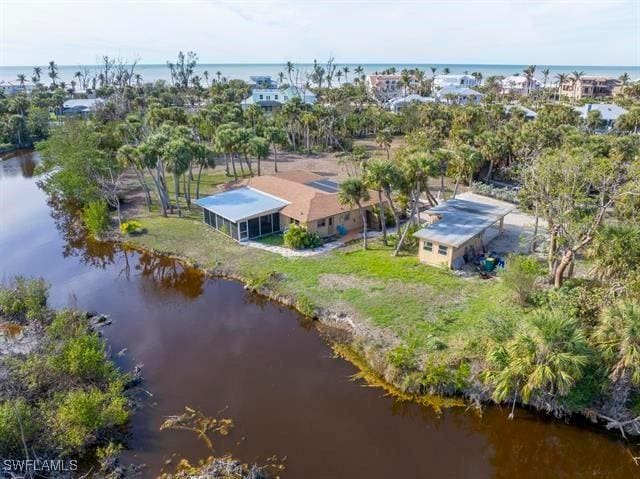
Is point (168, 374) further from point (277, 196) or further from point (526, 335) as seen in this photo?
point (277, 196)

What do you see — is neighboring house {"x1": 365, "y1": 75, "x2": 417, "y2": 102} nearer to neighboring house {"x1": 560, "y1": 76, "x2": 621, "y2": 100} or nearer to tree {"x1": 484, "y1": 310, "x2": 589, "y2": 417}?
neighboring house {"x1": 560, "y1": 76, "x2": 621, "y2": 100}

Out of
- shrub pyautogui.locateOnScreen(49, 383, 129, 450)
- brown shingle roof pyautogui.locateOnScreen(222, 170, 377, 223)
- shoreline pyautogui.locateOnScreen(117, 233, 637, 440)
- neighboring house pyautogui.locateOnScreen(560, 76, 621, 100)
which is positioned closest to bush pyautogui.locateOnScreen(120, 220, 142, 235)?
brown shingle roof pyautogui.locateOnScreen(222, 170, 377, 223)

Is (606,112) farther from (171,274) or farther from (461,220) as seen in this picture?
(171,274)

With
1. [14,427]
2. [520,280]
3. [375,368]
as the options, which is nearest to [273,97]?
[520,280]

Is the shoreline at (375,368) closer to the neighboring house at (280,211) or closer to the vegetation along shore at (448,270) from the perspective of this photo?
the vegetation along shore at (448,270)

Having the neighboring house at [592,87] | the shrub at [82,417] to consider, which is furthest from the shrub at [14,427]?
the neighboring house at [592,87]

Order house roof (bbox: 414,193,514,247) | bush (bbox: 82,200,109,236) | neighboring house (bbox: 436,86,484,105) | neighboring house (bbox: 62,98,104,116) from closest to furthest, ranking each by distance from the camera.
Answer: house roof (bbox: 414,193,514,247), bush (bbox: 82,200,109,236), neighboring house (bbox: 62,98,104,116), neighboring house (bbox: 436,86,484,105)

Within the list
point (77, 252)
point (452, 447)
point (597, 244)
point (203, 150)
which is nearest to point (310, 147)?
point (203, 150)
